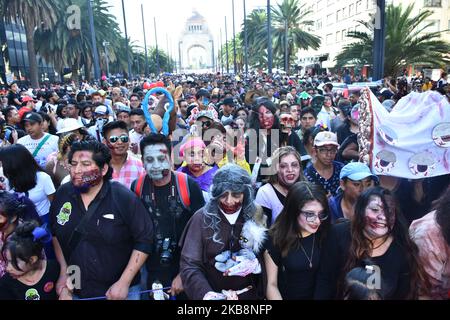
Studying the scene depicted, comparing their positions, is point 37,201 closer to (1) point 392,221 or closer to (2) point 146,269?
(2) point 146,269

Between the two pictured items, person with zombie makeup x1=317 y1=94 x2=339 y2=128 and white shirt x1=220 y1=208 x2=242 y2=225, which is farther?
person with zombie makeup x1=317 y1=94 x2=339 y2=128

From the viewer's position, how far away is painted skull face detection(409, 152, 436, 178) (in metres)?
4.25

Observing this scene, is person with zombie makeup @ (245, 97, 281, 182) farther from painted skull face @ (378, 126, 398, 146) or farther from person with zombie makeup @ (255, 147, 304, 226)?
painted skull face @ (378, 126, 398, 146)

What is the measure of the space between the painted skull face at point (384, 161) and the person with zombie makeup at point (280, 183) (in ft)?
3.27

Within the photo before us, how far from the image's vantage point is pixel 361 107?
186 inches

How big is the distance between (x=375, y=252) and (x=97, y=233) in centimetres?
192

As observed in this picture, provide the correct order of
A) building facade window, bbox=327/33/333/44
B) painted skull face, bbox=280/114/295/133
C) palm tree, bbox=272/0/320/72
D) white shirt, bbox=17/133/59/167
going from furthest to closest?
1. building facade window, bbox=327/33/333/44
2. palm tree, bbox=272/0/320/72
3. painted skull face, bbox=280/114/295/133
4. white shirt, bbox=17/133/59/167

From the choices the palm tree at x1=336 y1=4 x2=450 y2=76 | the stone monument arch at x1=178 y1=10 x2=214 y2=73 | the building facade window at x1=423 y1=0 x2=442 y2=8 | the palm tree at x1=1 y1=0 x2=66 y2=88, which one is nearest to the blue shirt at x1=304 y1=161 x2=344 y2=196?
the palm tree at x1=336 y1=4 x2=450 y2=76

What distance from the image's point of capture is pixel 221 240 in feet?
9.15

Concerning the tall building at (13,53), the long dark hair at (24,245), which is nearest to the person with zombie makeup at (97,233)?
the long dark hair at (24,245)

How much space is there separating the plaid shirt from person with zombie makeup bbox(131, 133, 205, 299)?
0.83 m

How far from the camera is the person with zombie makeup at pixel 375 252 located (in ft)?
8.85

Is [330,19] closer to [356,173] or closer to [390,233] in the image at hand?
[356,173]

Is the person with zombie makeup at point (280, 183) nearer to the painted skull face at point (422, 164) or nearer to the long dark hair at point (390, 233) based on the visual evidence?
the long dark hair at point (390, 233)
